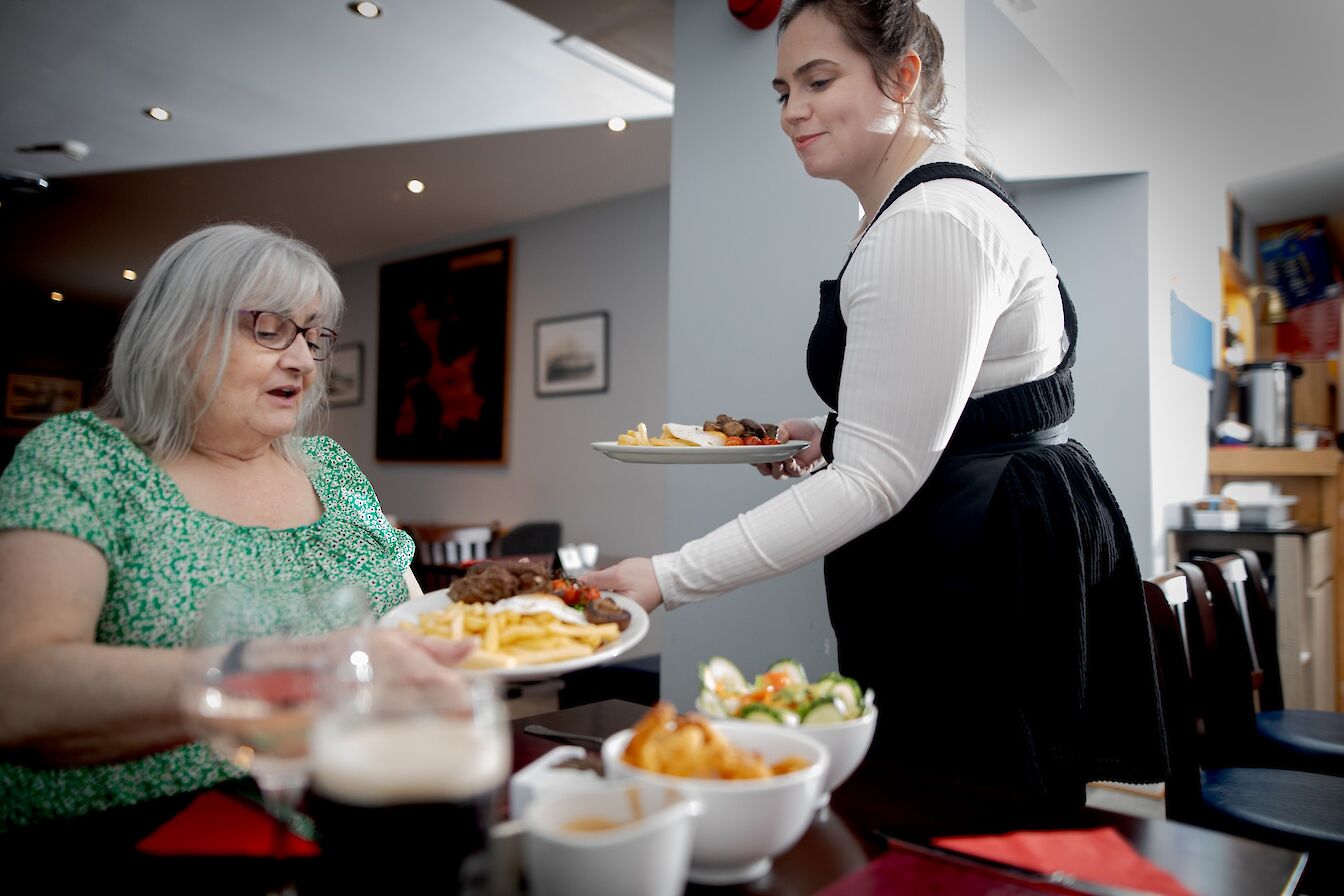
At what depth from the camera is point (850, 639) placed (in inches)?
56.9

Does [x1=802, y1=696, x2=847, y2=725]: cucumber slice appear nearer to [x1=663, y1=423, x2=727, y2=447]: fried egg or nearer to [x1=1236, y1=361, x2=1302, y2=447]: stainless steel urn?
[x1=663, y1=423, x2=727, y2=447]: fried egg

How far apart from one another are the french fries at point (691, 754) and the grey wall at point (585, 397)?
4.90 meters

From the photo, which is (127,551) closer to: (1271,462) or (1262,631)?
(1262,631)

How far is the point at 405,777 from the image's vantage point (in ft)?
1.83

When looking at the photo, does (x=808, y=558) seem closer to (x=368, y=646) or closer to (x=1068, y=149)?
(x=368, y=646)

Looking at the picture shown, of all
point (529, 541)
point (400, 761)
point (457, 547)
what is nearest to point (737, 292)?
point (400, 761)

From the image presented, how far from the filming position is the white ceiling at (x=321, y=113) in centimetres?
382

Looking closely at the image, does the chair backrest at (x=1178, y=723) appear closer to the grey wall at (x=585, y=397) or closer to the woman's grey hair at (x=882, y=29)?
the woman's grey hair at (x=882, y=29)

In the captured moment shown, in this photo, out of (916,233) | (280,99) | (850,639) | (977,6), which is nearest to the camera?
(916,233)

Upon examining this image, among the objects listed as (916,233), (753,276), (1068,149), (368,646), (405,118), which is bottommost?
(368,646)

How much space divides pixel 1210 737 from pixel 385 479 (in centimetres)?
682

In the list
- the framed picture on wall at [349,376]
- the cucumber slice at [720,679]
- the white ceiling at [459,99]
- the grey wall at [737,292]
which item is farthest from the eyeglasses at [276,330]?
the framed picture on wall at [349,376]

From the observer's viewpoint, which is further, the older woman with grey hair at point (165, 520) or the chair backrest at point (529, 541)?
the chair backrest at point (529, 541)

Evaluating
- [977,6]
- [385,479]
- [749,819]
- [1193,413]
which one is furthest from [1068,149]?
[385,479]
